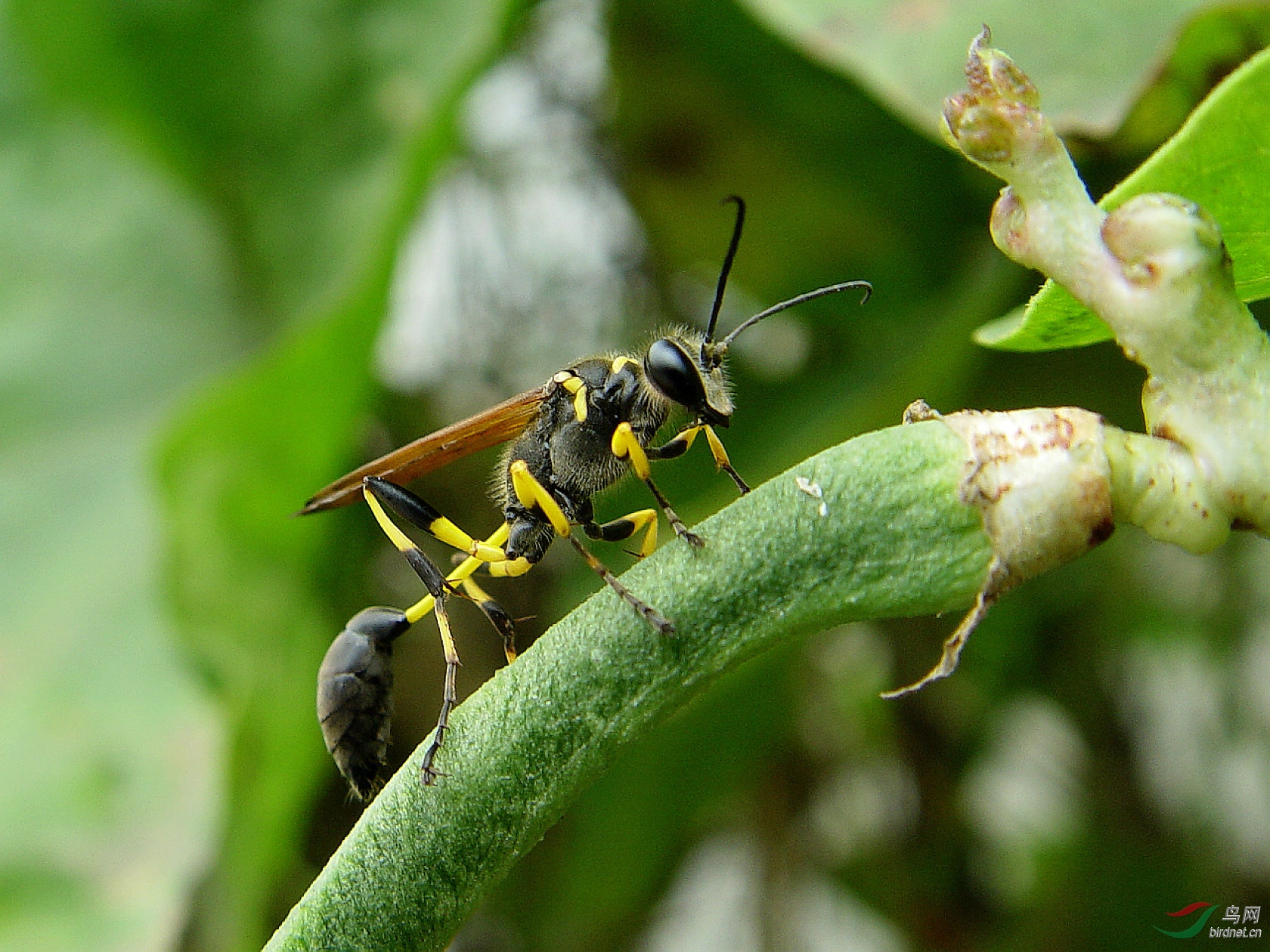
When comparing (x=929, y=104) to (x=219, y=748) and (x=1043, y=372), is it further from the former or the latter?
(x=219, y=748)

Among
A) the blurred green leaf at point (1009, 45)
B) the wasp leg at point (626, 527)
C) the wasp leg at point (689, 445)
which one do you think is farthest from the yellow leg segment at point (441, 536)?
the blurred green leaf at point (1009, 45)

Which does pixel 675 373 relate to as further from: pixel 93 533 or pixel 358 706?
pixel 93 533

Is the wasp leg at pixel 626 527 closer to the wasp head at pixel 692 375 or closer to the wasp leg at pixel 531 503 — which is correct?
the wasp leg at pixel 531 503

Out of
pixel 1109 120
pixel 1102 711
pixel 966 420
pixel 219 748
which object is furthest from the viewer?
pixel 1102 711

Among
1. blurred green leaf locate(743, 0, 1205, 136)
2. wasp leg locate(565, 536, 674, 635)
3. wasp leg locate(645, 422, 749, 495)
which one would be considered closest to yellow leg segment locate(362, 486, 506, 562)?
wasp leg locate(645, 422, 749, 495)

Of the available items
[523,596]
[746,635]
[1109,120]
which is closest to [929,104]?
[1109,120]

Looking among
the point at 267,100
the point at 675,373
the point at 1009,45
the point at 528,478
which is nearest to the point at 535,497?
the point at 528,478
